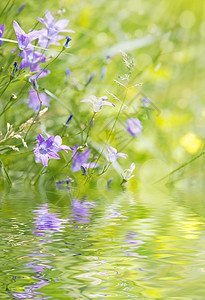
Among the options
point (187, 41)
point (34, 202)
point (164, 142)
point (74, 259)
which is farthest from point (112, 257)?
point (187, 41)

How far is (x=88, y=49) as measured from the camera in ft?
8.13

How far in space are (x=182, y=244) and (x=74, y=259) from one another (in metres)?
0.18

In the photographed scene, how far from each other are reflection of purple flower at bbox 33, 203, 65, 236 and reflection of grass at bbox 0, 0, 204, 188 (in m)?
0.24

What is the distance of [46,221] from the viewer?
36.6 inches

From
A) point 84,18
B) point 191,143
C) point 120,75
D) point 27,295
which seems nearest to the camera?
point 27,295

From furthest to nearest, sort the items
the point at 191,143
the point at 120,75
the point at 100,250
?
the point at 191,143 < the point at 120,75 < the point at 100,250

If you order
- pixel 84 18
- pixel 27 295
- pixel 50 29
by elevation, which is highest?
pixel 84 18

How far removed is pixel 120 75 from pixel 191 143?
141 centimetres

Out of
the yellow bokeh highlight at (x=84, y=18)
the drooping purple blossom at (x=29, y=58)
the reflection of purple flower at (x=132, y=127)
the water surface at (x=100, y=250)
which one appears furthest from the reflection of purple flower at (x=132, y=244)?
the yellow bokeh highlight at (x=84, y=18)

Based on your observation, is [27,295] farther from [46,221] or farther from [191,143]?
[191,143]

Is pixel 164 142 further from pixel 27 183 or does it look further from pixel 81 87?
pixel 27 183

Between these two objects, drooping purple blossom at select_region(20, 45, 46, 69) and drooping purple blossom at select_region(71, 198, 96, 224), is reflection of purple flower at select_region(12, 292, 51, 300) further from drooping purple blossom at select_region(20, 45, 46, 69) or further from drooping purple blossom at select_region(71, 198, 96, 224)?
drooping purple blossom at select_region(20, 45, 46, 69)

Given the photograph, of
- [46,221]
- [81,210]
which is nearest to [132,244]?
[46,221]

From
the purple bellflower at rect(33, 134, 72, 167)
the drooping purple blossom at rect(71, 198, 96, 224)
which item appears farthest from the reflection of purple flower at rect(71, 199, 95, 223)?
the purple bellflower at rect(33, 134, 72, 167)
